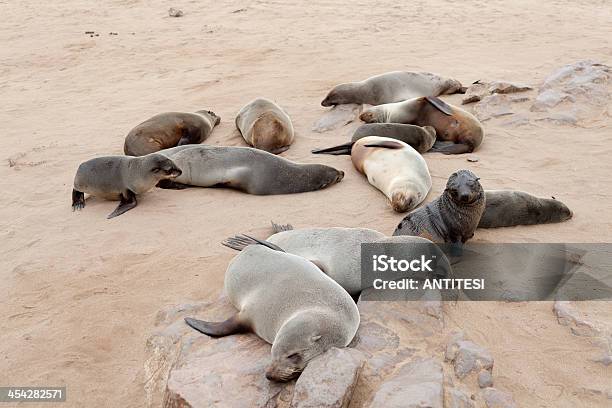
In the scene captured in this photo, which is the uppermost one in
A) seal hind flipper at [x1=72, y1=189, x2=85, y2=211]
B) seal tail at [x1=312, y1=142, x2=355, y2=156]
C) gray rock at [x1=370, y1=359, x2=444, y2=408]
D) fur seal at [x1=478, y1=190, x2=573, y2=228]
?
gray rock at [x1=370, y1=359, x2=444, y2=408]

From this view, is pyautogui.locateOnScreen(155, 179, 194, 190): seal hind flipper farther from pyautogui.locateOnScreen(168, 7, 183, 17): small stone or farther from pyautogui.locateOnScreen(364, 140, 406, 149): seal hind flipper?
pyautogui.locateOnScreen(168, 7, 183, 17): small stone

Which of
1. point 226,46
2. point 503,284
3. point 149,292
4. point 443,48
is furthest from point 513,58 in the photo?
point 149,292

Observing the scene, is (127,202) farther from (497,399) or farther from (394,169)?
(497,399)

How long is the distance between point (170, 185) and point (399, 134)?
2.25 meters

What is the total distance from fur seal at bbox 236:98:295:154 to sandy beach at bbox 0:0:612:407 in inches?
6.0

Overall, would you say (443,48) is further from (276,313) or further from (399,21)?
(276,313)

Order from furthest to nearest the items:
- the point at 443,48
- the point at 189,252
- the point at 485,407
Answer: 1. the point at 443,48
2. the point at 189,252
3. the point at 485,407

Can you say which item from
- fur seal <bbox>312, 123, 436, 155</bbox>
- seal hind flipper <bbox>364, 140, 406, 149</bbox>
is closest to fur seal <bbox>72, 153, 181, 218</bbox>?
fur seal <bbox>312, 123, 436, 155</bbox>

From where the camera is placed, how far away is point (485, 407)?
2629 mm

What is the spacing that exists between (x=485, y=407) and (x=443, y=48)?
27.3 ft

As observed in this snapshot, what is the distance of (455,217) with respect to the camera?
4.22m

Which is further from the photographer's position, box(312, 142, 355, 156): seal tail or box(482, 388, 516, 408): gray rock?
box(312, 142, 355, 156): seal tail

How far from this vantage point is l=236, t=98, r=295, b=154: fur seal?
6312 millimetres

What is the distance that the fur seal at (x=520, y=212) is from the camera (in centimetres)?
449
